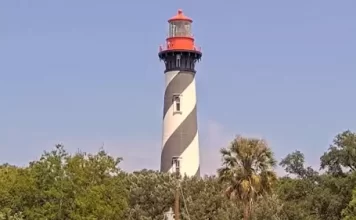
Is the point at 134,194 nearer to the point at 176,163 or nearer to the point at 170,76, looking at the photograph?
the point at 176,163

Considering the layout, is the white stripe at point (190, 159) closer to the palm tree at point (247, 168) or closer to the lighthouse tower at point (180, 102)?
the lighthouse tower at point (180, 102)

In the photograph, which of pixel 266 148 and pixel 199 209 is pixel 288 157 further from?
pixel 266 148

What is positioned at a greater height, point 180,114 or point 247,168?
point 180,114

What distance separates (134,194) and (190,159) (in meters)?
7.27

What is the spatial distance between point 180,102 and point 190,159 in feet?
13.2

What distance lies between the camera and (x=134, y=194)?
2213 inches

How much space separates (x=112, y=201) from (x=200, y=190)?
5.37 m

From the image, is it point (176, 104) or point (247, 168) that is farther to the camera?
point (176, 104)

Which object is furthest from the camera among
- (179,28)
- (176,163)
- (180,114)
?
(179,28)

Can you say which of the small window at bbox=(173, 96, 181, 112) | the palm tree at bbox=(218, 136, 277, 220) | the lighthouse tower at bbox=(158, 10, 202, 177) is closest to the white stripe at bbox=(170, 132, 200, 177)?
the lighthouse tower at bbox=(158, 10, 202, 177)

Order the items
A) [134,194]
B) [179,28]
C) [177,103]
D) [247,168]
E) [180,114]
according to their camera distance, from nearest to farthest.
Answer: [247,168]
[134,194]
[180,114]
[177,103]
[179,28]

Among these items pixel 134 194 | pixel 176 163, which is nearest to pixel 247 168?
pixel 134 194

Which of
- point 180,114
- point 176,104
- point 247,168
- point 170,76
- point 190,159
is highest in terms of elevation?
point 170,76

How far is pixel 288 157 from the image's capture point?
244ft
